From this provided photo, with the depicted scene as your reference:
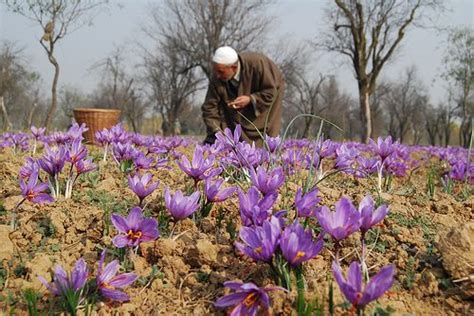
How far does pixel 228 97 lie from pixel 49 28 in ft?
32.9

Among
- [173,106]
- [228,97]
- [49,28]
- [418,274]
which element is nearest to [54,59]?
[49,28]

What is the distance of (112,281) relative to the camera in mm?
1246

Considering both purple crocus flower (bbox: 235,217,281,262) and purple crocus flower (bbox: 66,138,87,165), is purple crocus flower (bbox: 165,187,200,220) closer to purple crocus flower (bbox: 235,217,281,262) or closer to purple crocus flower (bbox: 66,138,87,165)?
purple crocus flower (bbox: 235,217,281,262)

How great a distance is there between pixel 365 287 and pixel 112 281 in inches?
28.4

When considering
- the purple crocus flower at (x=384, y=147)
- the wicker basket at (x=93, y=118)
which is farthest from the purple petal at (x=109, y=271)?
the wicker basket at (x=93, y=118)

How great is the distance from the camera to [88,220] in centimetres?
177

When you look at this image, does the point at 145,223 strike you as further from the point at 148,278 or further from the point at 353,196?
the point at 353,196

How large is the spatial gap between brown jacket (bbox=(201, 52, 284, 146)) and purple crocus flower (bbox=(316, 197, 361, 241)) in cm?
410

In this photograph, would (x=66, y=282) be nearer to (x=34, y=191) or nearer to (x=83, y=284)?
(x=83, y=284)

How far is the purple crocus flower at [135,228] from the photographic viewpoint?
1325mm

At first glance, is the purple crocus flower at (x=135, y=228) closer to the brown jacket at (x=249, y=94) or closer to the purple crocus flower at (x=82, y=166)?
the purple crocus flower at (x=82, y=166)

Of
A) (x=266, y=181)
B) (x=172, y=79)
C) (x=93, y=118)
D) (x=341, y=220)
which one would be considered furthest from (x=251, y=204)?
(x=172, y=79)

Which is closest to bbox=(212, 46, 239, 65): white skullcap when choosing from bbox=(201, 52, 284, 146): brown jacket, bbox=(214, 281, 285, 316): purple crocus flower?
bbox=(201, 52, 284, 146): brown jacket

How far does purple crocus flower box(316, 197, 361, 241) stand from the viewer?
3.79 ft
